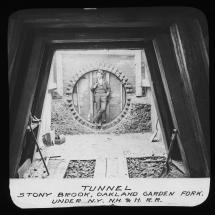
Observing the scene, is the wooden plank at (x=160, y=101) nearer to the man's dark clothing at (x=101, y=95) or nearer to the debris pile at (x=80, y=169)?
the man's dark clothing at (x=101, y=95)

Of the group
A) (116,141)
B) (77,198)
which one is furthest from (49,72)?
(77,198)

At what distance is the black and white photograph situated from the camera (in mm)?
1583

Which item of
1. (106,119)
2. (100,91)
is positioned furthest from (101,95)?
(106,119)

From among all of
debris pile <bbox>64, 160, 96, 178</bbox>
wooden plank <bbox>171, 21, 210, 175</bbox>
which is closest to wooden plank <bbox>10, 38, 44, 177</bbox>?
debris pile <bbox>64, 160, 96, 178</bbox>

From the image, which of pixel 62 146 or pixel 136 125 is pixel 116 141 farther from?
pixel 62 146

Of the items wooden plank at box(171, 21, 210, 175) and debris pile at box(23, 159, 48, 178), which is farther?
debris pile at box(23, 159, 48, 178)

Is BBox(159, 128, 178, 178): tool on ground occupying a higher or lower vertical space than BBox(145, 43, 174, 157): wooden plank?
lower

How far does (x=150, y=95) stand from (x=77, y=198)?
67cm

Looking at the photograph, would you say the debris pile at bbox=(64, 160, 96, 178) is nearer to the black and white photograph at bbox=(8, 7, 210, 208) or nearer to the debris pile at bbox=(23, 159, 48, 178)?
the black and white photograph at bbox=(8, 7, 210, 208)

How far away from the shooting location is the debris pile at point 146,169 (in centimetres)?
163

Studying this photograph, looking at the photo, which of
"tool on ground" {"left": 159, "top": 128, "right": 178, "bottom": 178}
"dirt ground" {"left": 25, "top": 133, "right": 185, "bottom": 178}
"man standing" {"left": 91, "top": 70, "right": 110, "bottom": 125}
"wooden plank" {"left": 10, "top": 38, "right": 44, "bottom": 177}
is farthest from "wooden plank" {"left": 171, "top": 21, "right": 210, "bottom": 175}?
"wooden plank" {"left": 10, "top": 38, "right": 44, "bottom": 177}
